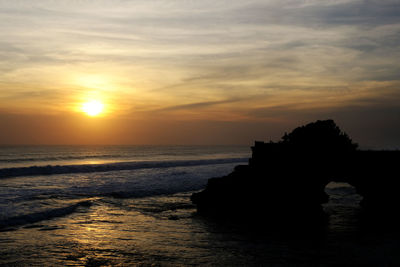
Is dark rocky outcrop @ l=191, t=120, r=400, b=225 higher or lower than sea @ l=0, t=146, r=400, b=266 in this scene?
higher

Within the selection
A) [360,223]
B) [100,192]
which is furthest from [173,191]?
[360,223]

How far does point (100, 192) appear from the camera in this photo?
29.0 m

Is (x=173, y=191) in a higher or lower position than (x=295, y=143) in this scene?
lower

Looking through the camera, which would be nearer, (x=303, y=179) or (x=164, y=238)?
(x=164, y=238)

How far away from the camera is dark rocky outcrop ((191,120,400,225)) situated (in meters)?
19.5

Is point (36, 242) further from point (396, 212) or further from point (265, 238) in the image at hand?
point (396, 212)

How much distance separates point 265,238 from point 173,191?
53.9ft

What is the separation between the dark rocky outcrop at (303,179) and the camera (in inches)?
767

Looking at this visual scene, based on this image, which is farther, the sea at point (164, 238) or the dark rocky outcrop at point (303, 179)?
the dark rocky outcrop at point (303, 179)

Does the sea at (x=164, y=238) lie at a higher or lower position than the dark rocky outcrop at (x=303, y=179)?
lower

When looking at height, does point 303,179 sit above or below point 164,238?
above

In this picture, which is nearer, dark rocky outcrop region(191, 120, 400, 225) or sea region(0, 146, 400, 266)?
sea region(0, 146, 400, 266)

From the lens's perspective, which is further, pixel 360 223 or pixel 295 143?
pixel 295 143

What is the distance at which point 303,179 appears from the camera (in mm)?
20016
